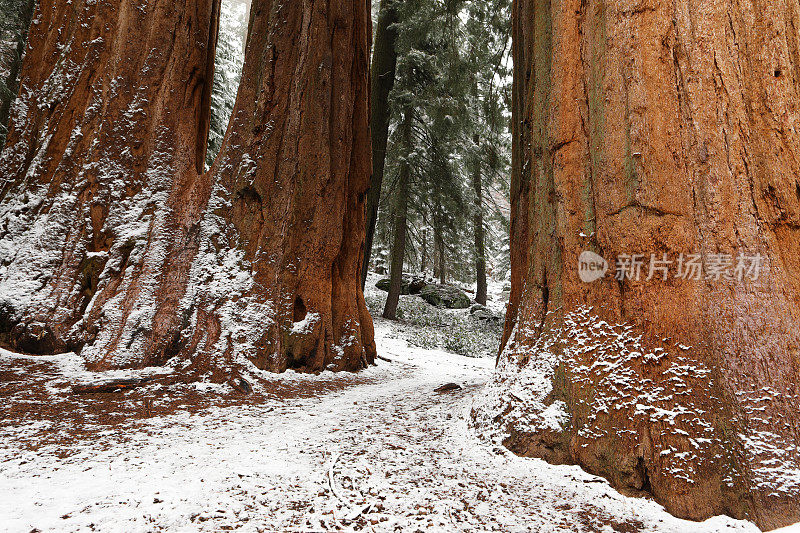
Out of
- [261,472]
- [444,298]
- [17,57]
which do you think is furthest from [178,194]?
[444,298]

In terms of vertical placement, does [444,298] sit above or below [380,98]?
below

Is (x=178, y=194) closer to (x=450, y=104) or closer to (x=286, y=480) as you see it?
(x=286, y=480)

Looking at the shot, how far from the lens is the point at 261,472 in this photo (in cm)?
203

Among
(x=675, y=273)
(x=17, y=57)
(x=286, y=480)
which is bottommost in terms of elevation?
(x=286, y=480)

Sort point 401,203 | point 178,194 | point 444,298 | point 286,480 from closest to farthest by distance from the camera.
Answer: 1. point 286,480
2. point 178,194
3. point 401,203
4. point 444,298

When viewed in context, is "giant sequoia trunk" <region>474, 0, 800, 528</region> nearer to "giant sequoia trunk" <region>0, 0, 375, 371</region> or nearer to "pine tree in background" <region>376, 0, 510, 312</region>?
"giant sequoia trunk" <region>0, 0, 375, 371</region>

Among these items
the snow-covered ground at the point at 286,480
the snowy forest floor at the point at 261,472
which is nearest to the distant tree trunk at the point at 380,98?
the snowy forest floor at the point at 261,472

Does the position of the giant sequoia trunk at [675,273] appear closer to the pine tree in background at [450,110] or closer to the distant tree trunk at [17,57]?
the pine tree in background at [450,110]

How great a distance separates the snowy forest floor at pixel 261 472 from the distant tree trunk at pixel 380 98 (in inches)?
213

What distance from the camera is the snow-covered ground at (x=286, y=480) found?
5.29ft

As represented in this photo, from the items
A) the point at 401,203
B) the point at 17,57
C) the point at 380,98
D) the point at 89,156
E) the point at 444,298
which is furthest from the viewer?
the point at 444,298

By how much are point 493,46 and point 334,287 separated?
622cm

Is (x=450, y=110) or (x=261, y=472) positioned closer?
(x=261, y=472)

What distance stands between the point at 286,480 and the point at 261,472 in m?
0.16
